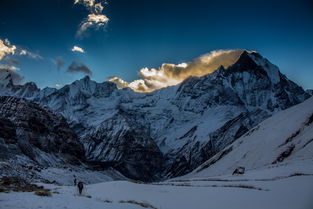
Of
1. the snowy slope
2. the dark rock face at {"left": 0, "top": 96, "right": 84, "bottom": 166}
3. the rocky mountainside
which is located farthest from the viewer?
the dark rock face at {"left": 0, "top": 96, "right": 84, "bottom": 166}

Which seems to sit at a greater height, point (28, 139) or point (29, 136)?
point (29, 136)

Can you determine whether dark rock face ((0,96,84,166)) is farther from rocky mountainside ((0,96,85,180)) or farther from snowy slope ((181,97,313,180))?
snowy slope ((181,97,313,180))

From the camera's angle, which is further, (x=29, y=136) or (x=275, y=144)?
(x=29, y=136)

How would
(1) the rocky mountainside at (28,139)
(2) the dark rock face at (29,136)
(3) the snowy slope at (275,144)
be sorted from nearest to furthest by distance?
(3) the snowy slope at (275,144), (1) the rocky mountainside at (28,139), (2) the dark rock face at (29,136)

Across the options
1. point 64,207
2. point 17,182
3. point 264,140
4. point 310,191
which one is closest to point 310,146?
point 264,140

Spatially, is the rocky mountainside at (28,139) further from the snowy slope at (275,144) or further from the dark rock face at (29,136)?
the snowy slope at (275,144)

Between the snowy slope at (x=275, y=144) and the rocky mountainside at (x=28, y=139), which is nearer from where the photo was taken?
the snowy slope at (x=275, y=144)

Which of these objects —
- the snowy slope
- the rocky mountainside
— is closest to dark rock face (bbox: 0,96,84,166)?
the rocky mountainside

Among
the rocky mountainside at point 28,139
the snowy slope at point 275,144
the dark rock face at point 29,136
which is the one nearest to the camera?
the snowy slope at point 275,144

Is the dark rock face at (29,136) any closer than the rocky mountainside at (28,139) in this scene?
No

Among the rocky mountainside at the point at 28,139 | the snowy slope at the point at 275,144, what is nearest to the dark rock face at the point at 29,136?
the rocky mountainside at the point at 28,139

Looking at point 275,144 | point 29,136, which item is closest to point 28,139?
point 29,136

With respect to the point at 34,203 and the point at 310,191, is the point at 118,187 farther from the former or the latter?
the point at 310,191

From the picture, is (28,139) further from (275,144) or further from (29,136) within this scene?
(275,144)
